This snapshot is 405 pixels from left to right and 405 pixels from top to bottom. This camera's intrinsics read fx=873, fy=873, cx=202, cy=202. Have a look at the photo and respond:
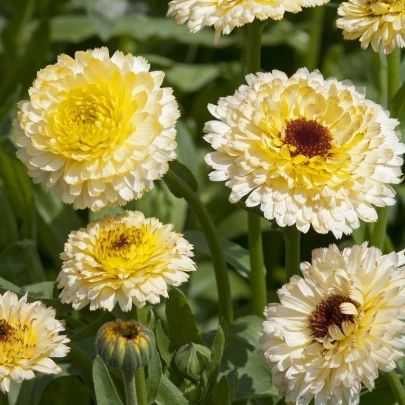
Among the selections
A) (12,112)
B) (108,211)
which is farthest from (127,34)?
(108,211)

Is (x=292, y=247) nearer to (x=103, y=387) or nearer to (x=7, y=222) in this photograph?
(x=103, y=387)

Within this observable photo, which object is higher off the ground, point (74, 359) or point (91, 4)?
point (91, 4)

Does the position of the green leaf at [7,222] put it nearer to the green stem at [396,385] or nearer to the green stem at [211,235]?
the green stem at [211,235]

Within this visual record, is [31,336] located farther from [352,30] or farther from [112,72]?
[352,30]

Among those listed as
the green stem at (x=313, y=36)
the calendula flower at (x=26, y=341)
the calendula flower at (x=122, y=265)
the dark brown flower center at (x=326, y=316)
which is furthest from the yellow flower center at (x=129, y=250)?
the green stem at (x=313, y=36)

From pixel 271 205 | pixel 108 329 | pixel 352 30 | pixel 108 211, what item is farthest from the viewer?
pixel 108 211

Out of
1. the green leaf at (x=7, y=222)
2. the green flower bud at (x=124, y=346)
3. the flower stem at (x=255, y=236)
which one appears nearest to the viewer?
the green flower bud at (x=124, y=346)
